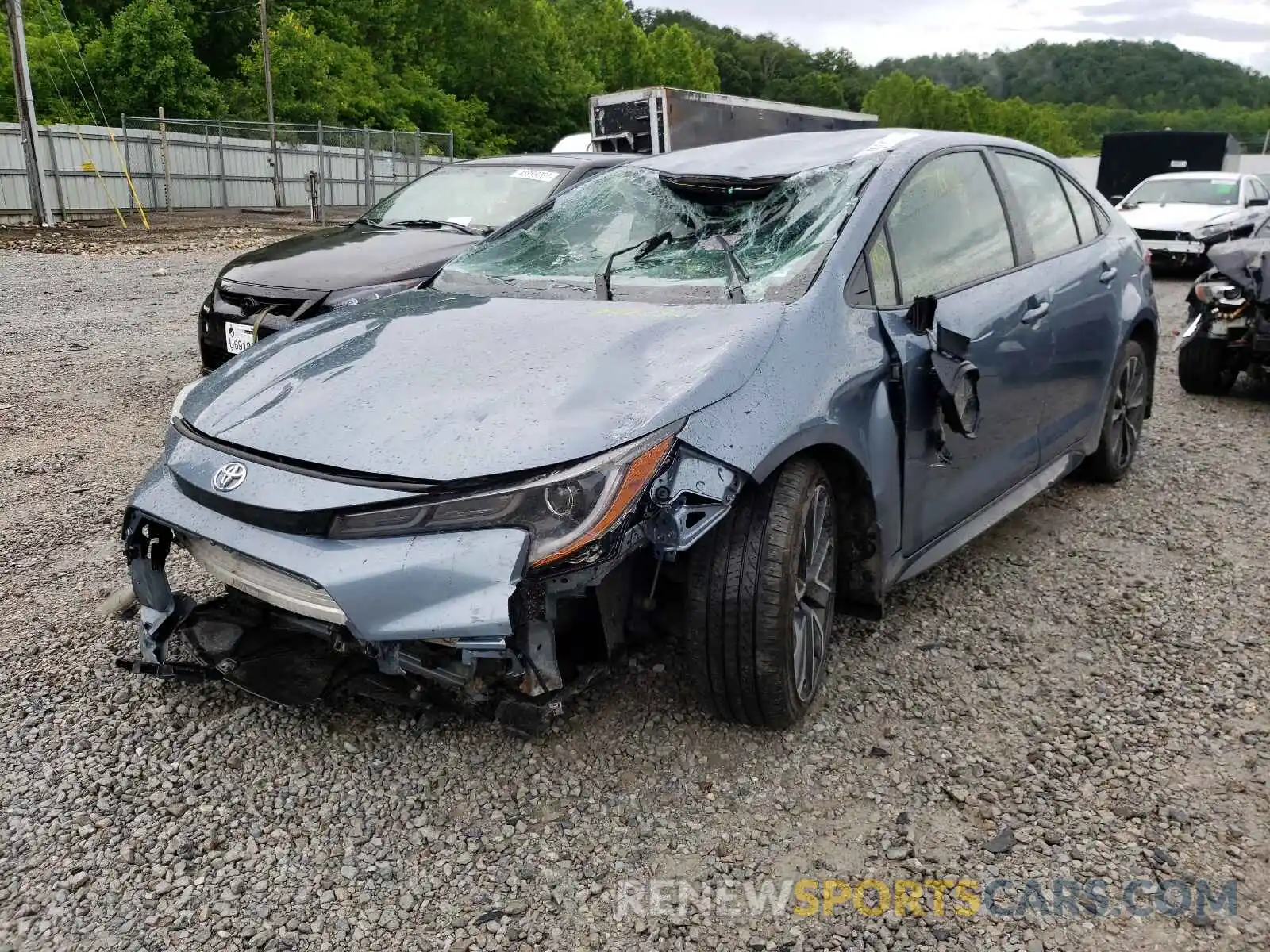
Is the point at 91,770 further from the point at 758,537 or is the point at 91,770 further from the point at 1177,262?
the point at 1177,262

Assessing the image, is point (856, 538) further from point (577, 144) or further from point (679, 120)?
point (577, 144)

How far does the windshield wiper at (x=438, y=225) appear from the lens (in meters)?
6.90

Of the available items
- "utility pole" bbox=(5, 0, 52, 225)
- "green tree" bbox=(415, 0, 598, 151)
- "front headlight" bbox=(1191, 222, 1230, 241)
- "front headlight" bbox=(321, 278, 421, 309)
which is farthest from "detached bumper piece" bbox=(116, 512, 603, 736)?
"green tree" bbox=(415, 0, 598, 151)

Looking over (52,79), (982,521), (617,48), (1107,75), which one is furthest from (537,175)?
(1107,75)

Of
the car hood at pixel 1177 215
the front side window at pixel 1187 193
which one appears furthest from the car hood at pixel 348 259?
the front side window at pixel 1187 193

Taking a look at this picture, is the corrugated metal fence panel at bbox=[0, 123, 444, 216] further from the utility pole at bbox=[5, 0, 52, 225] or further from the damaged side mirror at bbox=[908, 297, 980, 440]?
the damaged side mirror at bbox=[908, 297, 980, 440]

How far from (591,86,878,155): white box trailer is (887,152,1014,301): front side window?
1402cm

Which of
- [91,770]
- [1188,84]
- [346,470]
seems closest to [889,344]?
[346,470]

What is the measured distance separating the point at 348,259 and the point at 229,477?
3.97 metres

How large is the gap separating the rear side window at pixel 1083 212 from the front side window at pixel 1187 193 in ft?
39.7

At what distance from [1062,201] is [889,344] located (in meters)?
1.87

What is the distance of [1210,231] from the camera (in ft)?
45.3

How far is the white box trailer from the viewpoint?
58.1 ft

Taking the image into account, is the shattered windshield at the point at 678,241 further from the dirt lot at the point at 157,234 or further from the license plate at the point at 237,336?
the dirt lot at the point at 157,234
